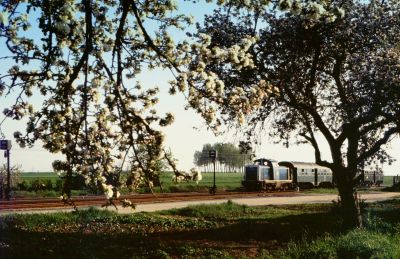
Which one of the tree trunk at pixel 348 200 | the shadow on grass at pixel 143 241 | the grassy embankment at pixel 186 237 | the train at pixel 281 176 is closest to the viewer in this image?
the grassy embankment at pixel 186 237

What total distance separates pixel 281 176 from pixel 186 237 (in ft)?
125

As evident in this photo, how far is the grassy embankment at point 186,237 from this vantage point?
472 inches

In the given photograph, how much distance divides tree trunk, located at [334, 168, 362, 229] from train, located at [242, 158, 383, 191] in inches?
1150

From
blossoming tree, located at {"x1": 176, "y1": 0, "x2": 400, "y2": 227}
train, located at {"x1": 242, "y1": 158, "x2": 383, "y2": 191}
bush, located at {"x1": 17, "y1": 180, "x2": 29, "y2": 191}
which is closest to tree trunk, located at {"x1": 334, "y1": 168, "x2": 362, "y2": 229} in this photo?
blossoming tree, located at {"x1": 176, "y1": 0, "x2": 400, "y2": 227}

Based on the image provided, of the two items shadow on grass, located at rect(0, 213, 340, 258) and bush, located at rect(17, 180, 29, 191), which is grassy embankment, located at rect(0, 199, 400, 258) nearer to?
shadow on grass, located at rect(0, 213, 340, 258)

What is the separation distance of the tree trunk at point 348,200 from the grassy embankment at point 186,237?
1.76 ft

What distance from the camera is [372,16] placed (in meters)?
15.7

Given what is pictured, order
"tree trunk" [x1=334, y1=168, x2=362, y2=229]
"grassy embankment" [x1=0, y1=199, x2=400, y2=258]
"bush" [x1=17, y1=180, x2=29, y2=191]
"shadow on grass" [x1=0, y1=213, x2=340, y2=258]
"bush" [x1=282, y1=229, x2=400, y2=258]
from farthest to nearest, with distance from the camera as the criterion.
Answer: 1. "bush" [x1=17, y1=180, x2=29, y2=191]
2. "tree trunk" [x1=334, y1=168, x2=362, y2=229]
3. "shadow on grass" [x1=0, y1=213, x2=340, y2=258]
4. "grassy embankment" [x1=0, y1=199, x2=400, y2=258]
5. "bush" [x1=282, y1=229, x2=400, y2=258]

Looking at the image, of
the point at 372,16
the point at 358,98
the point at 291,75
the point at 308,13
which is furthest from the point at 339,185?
the point at 308,13

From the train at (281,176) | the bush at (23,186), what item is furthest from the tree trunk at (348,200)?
the bush at (23,186)

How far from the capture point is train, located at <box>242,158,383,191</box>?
49594 mm

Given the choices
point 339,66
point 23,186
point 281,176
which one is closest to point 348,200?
point 339,66

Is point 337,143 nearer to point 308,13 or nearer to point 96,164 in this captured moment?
point 308,13

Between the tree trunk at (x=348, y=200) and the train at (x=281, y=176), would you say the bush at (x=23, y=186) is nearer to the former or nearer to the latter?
the train at (x=281, y=176)
